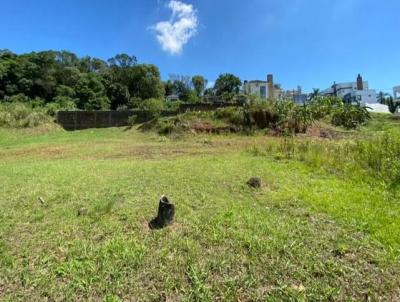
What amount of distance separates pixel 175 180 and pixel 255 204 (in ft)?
5.54

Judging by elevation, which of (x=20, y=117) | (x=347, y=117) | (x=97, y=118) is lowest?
(x=347, y=117)

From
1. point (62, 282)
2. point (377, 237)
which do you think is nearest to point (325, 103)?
point (377, 237)

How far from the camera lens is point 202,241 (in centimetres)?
292

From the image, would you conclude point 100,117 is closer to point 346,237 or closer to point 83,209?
point 83,209

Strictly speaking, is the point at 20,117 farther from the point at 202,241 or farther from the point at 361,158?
the point at 202,241

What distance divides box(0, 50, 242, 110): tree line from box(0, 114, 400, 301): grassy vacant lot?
26.9 metres

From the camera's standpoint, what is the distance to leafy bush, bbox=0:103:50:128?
1700 cm

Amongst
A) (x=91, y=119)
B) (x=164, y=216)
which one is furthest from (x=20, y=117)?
(x=164, y=216)

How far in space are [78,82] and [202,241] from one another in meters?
37.1

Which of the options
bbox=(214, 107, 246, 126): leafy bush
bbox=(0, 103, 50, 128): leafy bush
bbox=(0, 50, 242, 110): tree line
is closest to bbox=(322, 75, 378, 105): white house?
bbox=(0, 50, 242, 110): tree line

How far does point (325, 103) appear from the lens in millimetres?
17141

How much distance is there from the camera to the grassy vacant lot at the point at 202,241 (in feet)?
7.41

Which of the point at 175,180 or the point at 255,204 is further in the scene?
the point at 175,180

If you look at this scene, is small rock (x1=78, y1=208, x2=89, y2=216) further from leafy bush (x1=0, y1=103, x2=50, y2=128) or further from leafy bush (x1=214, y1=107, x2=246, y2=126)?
leafy bush (x1=0, y1=103, x2=50, y2=128)
